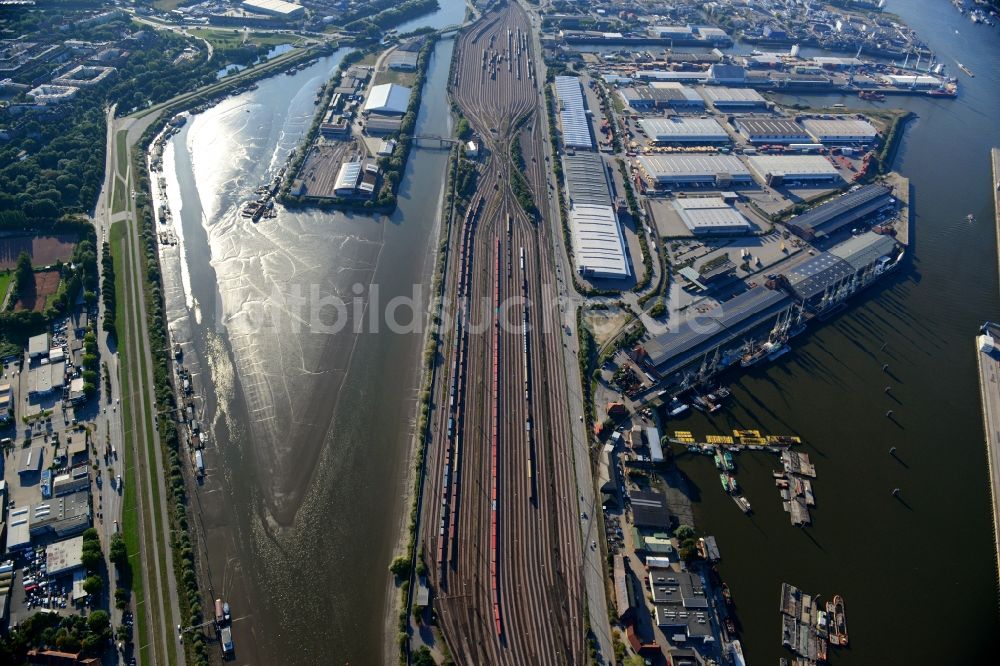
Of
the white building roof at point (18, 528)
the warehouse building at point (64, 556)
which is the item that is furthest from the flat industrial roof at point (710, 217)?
the white building roof at point (18, 528)

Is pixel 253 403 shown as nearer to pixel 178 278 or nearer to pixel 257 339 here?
pixel 257 339

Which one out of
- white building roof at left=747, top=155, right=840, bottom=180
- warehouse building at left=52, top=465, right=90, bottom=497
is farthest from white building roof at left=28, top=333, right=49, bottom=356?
white building roof at left=747, top=155, right=840, bottom=180

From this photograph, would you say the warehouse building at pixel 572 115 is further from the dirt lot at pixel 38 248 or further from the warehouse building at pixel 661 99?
the dirt lot at pixel 38 248

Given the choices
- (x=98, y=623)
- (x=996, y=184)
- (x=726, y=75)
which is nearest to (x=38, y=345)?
(x=98, y=623)

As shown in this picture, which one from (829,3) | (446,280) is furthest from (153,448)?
(829,3)

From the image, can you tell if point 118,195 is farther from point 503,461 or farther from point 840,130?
point 840,130

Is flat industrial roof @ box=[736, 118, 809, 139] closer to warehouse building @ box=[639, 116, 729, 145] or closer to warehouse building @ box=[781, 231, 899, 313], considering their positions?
Result: warehouse building @ box=[639, 116, 729, 145]
